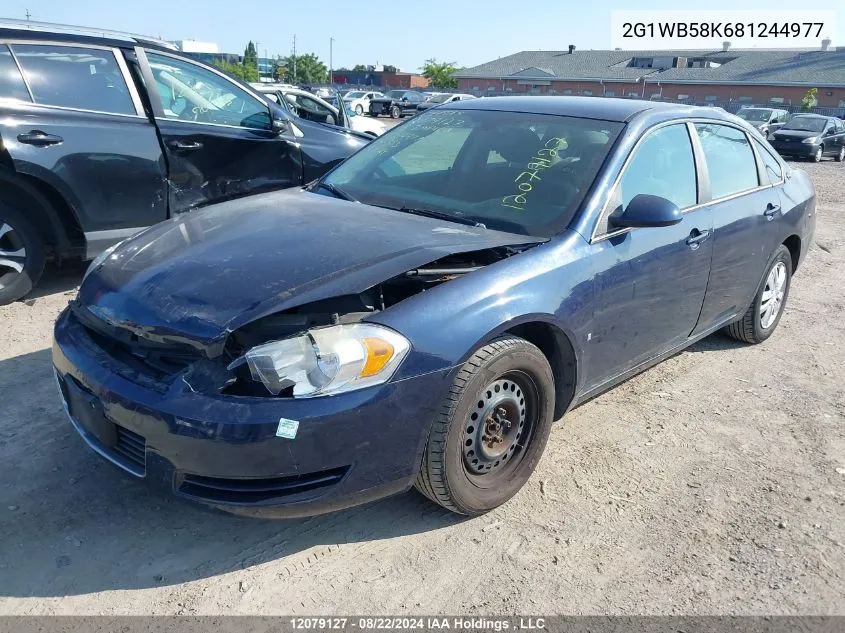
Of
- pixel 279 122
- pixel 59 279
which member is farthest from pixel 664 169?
pixel 59 279

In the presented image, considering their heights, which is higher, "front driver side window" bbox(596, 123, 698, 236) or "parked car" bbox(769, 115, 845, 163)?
"front driver side window" bbox(596, 123, 698, 236)

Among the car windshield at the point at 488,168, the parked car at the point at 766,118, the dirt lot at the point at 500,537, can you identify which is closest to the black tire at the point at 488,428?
the dirt lot at the point at 500,537

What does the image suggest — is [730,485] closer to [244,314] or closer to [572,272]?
[572,272]

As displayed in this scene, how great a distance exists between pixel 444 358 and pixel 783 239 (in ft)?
10.8

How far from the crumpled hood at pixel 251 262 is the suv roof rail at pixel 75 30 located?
98.9 inches

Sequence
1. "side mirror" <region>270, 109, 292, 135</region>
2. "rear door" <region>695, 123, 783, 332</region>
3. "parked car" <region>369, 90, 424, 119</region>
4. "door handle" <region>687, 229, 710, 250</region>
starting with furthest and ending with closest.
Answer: "parked car" <region>369, 90, 424, 119</region> → "side mirror" <region>270, 109, 292, 135</region> → "rear door" <region>695, 123, 783, 332</region> → "door handle" <region>687, 229, 710, 250</region>

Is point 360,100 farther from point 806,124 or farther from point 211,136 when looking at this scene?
point 211,136

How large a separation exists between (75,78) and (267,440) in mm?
3959

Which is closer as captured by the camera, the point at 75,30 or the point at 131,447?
the point at 131,447

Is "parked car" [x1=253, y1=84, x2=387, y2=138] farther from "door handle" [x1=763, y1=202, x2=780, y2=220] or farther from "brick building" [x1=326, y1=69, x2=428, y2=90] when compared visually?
"brick building" [x1=326, y1=69, x2=428, y2=90]

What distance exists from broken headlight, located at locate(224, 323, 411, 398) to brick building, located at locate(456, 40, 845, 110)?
5533 cm

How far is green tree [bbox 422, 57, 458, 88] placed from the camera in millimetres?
75312

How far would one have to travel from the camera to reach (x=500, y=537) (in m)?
2.84

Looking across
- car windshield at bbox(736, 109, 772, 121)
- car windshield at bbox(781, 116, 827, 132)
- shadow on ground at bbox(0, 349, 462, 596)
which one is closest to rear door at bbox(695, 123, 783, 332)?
shadow on ground at bbox(0, 349, 462, 596)
